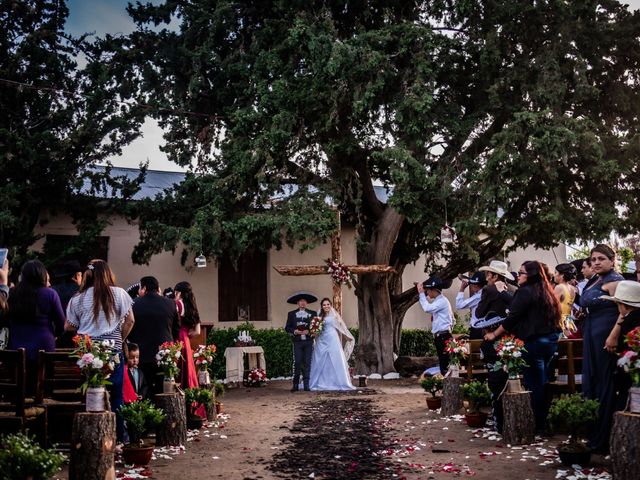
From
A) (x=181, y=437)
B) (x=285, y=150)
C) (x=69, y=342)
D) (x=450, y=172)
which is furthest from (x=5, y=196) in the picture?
(x=450, y=172)

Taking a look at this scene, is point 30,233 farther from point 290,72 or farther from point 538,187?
point 538,187

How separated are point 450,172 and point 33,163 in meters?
9.15

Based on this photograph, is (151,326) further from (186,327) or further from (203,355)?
(203,355)

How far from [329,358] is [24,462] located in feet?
39.1

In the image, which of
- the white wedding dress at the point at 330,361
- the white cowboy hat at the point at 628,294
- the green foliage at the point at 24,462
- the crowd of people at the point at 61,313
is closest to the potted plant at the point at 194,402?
the crowd of people at the point at 61,313

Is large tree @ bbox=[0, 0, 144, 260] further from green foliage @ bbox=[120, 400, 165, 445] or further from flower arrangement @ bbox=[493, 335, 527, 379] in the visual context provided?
flower arrangement @ bbox=[493, 335, 527, 379]

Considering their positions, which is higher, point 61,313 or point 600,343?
point 61,313

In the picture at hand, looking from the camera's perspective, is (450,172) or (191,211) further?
(191,211)

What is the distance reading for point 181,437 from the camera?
8.33m

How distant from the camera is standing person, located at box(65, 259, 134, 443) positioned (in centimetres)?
714

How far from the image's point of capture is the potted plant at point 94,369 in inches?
243

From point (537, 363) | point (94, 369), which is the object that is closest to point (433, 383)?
point (537, 363)

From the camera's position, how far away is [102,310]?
7.16 metres

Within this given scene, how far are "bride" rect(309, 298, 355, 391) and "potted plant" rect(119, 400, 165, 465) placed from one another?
28.4ft
